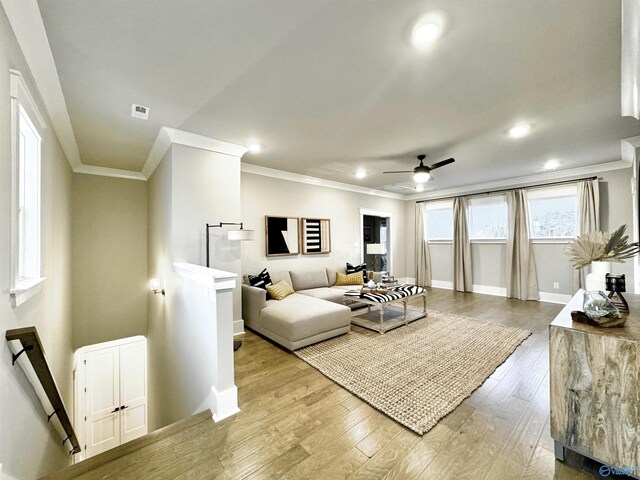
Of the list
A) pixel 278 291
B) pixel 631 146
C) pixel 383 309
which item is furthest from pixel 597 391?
pixel 631 146

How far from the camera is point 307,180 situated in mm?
5352

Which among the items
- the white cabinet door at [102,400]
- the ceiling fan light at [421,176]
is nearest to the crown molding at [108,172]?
the white cabinet door at [102,400]

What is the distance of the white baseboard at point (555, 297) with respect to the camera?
5121 mm

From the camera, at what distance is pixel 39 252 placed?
213 centimetres

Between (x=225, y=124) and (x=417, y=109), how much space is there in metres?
2.15

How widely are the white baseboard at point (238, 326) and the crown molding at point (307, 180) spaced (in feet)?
8.24

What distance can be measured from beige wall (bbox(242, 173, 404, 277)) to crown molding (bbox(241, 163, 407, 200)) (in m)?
0.07

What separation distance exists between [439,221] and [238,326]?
5957 mm

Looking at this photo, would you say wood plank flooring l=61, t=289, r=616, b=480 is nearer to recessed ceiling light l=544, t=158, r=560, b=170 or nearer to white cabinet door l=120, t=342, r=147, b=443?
white cabinet door l=120, t=342, r=147, b=443

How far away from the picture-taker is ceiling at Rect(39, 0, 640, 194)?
5.07 ft

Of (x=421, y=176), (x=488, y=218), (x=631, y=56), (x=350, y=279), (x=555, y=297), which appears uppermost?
(x=631, y=56)

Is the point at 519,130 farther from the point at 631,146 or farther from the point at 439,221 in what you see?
the point at 439,221

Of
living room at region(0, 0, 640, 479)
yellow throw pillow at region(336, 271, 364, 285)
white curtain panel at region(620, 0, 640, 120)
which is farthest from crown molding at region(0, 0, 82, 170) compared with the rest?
yellow throw pillow at region(336, 271, 364, 285)

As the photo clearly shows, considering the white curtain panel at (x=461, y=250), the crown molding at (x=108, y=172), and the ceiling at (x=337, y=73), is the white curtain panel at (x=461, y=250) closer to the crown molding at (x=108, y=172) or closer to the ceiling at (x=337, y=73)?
the ceiling at (x=337, y=73)
